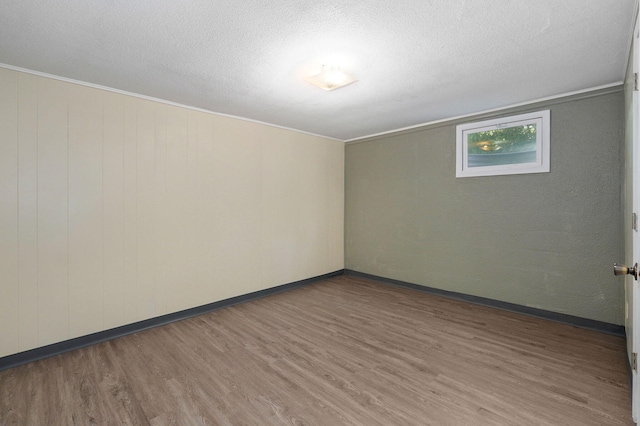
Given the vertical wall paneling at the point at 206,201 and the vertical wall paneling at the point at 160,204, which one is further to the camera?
the vertical wall paneling at the point at 206,201

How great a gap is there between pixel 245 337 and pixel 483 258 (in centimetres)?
306

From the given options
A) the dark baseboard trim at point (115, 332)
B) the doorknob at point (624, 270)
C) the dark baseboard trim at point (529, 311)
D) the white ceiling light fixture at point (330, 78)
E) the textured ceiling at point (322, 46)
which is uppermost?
the textured ceiling at point (322, 46)

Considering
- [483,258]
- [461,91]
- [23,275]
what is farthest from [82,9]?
[483,258]

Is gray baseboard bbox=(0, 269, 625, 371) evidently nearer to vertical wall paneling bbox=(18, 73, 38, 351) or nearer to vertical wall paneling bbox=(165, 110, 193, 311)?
vertical wall paneling bbox=(18, 73, 38, 351)

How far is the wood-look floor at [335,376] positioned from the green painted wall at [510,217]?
501 millimetres

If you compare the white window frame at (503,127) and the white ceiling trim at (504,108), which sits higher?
the white ceiling trim at (504,108)

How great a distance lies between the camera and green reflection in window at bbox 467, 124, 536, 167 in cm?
354

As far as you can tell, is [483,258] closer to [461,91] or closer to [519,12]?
[461,91]

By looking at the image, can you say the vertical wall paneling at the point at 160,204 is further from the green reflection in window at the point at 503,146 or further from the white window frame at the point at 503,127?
the green reflection in window at the point at 503,146

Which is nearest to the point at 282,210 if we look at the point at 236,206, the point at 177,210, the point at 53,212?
the point at 236,206

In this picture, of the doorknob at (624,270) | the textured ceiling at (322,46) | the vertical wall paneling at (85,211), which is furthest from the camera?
the vertical wall paneling at (85,211)

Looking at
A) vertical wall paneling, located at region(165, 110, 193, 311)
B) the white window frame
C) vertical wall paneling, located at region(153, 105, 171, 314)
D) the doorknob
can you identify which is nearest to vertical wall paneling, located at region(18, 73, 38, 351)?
vertical wall paneling, located at region(153, 105, 171, 314)

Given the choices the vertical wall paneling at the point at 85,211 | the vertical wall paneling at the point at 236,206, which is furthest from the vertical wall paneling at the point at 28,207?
the vertical wall paneling at the point at 236,206

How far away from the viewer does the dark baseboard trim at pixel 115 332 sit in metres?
2.53
